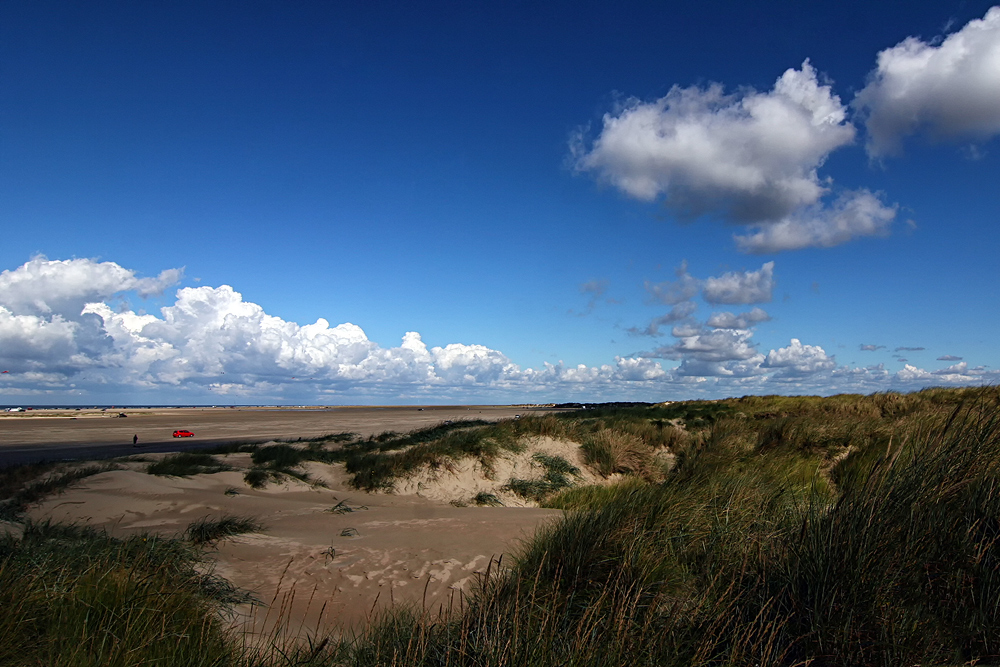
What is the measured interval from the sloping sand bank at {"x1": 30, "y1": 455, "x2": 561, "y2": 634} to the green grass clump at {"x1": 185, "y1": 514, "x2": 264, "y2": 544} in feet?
0.46

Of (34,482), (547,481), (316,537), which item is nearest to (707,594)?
(316,537)

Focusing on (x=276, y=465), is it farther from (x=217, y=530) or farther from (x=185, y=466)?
(x=217, y=530)

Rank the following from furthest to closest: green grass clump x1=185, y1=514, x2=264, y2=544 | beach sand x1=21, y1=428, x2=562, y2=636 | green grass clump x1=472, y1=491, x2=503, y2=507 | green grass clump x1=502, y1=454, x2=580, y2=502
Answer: green grass clump x1=502, y1=454, x2=580, y2=502, green grass clump x1=472, y1=491, x2=503, y2=507, green grass clump x1=185, y1=514, x2=264, y2=544, beach sand x1=21, y1=428, x2=562, y2=636

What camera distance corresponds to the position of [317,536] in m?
7.07

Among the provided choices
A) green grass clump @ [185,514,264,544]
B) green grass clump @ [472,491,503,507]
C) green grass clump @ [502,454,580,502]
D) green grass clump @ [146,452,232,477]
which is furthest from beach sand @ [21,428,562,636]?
green grass clump @ [502,454,580,502]

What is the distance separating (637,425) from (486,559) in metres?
10.2

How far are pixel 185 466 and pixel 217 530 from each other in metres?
6.19

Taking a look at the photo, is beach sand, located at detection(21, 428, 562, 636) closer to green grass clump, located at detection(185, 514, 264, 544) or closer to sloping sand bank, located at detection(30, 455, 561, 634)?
sloping sand bank, located at detection(30, 455, 561, 634)

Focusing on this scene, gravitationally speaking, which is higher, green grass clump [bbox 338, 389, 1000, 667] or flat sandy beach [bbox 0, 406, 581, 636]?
green grass clump [bbox 338, 389, 1000, 667]

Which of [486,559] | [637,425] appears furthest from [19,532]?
[637,425]

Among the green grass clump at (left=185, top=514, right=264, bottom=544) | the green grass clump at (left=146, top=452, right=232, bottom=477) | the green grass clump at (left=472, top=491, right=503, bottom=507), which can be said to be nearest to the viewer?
the green grass clump at (left=185, top=514, right=264, bottom=544)

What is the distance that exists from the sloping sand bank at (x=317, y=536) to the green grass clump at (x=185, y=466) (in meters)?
0.50

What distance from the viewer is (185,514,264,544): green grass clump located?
21.0ft

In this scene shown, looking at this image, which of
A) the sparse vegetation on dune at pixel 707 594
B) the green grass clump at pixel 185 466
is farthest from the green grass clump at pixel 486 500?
the sparse vegetation on dune at pixel 707 594
